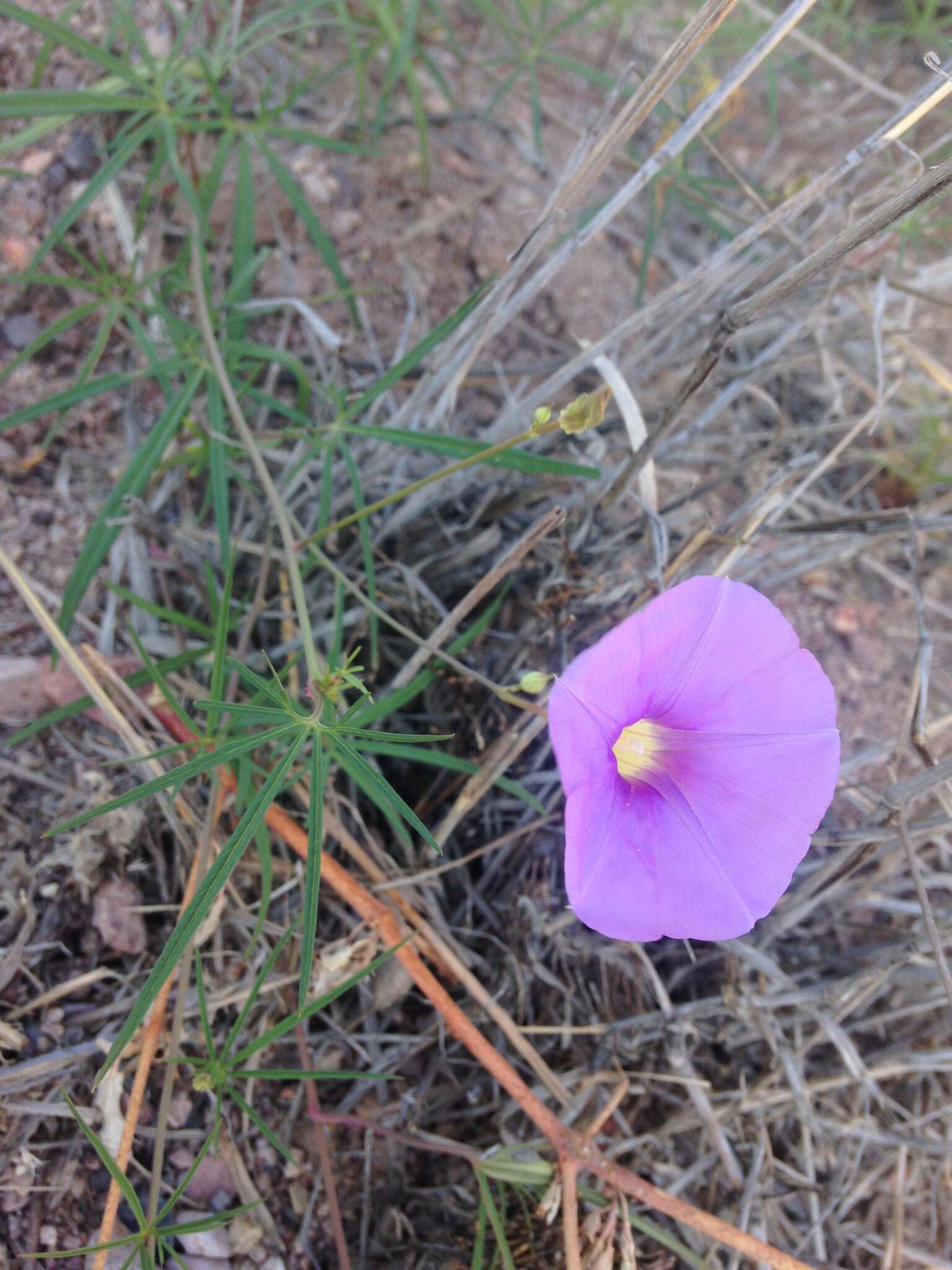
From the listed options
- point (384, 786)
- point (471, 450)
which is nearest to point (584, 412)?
point (471, 450)

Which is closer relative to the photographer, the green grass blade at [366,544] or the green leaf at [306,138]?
the green grass blade at [366,544]

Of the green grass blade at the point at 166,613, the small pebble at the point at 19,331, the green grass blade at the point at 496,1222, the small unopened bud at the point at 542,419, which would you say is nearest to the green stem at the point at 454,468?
the small unopened bud at the point at 542,419

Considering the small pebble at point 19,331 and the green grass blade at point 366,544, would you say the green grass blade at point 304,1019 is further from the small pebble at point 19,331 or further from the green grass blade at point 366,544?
the small pebble at point 19,331

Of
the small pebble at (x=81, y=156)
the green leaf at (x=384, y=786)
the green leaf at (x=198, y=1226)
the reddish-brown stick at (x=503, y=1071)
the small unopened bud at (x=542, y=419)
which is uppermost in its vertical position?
the small unopened bud at (x=542, y=419)

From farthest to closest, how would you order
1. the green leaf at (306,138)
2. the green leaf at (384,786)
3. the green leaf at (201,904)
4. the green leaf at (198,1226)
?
the green leaf at (306,138) < the green leaf at (198,1226) < the green leaf at (384,786) < the green leaf at (201,904)

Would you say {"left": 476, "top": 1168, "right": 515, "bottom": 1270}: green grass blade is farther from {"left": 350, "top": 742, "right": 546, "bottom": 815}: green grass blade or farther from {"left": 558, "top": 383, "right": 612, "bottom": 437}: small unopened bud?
{"left": 558, "top": 383, "right": 612, "bottom": 437}: small unopened bud

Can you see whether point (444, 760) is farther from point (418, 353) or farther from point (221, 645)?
point (418, 353)
